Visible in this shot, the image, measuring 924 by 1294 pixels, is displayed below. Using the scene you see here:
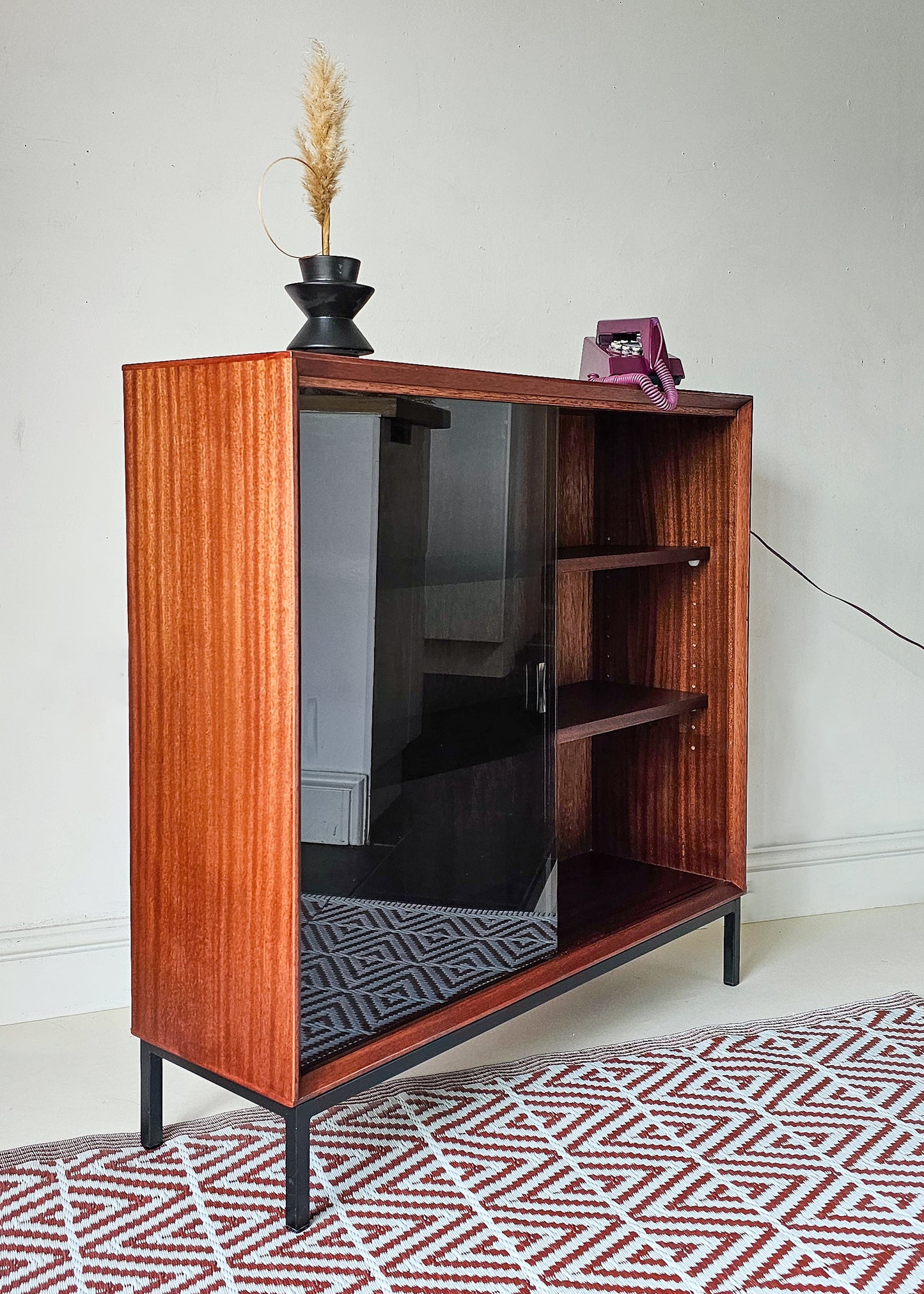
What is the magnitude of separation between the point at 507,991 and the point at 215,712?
675 millimetres

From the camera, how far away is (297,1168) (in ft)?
5.31

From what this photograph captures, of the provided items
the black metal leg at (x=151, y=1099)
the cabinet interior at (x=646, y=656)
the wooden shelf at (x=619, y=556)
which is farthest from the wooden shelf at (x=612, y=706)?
the black metal leg at (x=151, y=1099)

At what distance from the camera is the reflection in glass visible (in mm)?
1618

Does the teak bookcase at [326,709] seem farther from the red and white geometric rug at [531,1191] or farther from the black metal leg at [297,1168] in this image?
the red and white geometric rug at [531,1191]

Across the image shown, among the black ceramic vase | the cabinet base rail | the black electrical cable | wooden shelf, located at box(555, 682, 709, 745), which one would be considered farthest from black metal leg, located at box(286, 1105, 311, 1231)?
the black electrical cable

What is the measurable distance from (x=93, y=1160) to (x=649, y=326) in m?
1.63

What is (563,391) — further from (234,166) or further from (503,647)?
(234,166)

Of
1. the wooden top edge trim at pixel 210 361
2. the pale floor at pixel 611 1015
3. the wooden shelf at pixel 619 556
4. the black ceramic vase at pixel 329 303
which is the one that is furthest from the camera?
the wooden shelf at pixel 619 556

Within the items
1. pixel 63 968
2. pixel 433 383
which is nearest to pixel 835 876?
pixel 63 968

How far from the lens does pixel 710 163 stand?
2.81 metres

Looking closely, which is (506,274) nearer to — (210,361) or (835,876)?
(210,361)

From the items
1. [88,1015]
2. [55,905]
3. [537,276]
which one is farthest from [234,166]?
[88,1015]

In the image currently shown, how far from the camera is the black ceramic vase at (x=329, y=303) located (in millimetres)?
1732

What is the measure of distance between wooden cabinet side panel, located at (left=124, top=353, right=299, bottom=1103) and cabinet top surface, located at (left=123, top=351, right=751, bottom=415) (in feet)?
0.06
